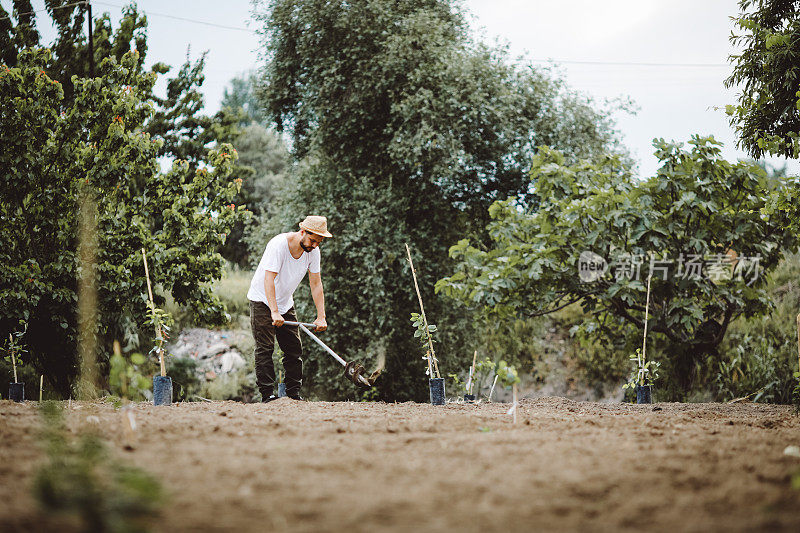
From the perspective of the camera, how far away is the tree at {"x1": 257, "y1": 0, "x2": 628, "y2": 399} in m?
8.82

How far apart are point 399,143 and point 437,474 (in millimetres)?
7314

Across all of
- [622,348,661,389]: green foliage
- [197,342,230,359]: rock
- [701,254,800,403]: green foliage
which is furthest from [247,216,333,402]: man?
[197,342,230,359]: rock

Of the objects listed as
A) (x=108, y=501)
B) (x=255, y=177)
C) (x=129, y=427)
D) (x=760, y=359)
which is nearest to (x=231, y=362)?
(x=760, y=359)

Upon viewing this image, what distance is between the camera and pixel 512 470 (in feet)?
6.68

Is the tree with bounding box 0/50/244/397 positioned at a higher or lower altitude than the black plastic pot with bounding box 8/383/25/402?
higher

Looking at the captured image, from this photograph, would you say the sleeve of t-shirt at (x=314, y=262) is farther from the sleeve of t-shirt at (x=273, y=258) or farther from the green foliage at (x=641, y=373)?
the green foliage at (x=641, y=373)

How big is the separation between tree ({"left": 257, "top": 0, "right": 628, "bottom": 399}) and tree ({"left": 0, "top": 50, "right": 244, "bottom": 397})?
2140 millimetres

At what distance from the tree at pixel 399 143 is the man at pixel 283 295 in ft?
11.7

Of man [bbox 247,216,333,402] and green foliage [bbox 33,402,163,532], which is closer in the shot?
green foliage [bbox 33,402,163,532]

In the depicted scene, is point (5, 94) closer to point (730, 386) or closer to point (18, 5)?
point (18, 5)

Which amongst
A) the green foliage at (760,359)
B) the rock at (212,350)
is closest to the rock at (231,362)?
the rock at (212,350)

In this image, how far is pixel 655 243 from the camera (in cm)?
564

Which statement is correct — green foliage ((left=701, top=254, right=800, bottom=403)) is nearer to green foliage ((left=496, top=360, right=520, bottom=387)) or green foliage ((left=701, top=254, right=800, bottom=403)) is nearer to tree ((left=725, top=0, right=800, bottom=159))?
tree ((left=725, top=0, right=800, bottom=159))

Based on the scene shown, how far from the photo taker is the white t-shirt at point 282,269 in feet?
15.9
